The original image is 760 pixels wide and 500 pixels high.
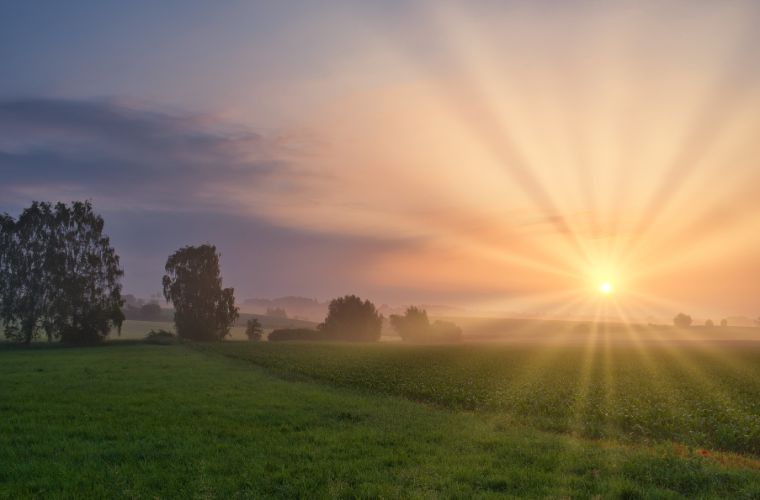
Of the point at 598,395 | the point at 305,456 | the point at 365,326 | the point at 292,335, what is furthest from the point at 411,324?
the point at 305,456

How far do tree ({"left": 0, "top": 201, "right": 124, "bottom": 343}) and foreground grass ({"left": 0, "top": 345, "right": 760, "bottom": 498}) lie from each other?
234ft

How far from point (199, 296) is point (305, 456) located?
349ft

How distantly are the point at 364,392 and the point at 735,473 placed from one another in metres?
22.3

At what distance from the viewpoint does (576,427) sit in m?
21.4

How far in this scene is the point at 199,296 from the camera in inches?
4451

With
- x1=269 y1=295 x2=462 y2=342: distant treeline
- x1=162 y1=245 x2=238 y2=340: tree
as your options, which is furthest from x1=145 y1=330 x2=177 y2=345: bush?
x1=269 y1=295 x2=462 y2=342: distant treeline

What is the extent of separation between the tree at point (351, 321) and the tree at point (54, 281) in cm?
6019

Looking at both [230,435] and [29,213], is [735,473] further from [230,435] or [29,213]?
[29,213]

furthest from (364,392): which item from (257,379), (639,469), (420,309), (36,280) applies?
(420,309)

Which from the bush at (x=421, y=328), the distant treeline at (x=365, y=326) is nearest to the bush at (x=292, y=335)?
the distant treeline at (x=365, y=326)

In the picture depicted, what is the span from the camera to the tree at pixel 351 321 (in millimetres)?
138500

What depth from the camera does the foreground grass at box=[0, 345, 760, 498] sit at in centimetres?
1170

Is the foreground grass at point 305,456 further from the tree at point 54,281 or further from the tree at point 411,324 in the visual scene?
the tree at point 411,324

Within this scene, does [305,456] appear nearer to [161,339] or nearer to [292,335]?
[161,339]
